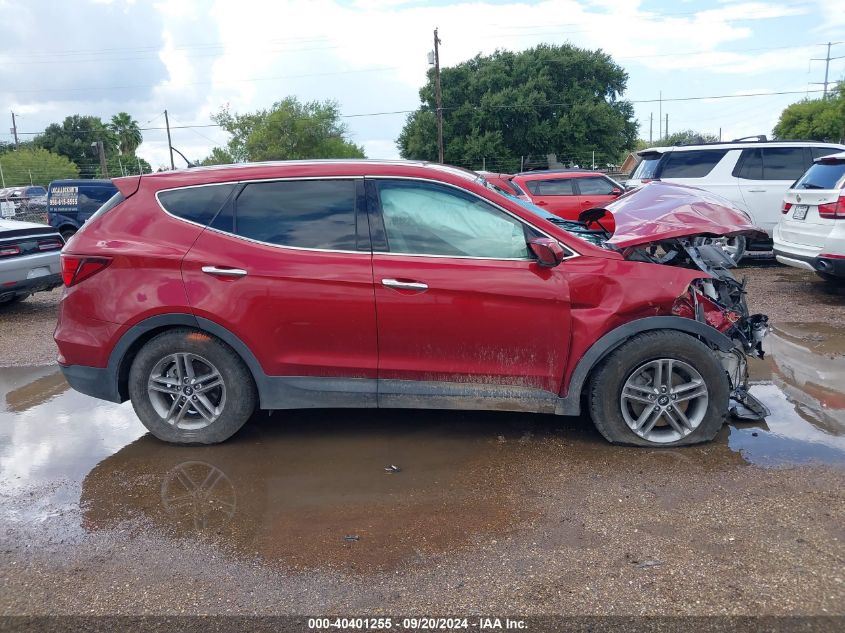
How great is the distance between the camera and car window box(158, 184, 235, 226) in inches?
163

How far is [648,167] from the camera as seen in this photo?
1180 centimetres

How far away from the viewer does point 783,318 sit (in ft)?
24.3

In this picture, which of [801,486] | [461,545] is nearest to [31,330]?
[461,545]

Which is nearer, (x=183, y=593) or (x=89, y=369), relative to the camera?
(x=183, y=593)

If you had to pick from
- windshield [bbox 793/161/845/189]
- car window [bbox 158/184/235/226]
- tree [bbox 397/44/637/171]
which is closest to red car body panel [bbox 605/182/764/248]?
car window [bbox 158/184/235/226]

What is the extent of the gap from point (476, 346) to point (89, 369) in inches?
98.5

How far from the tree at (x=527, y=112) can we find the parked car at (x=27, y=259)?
43.2 metres

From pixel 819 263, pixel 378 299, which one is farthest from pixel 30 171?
pixel 378 299

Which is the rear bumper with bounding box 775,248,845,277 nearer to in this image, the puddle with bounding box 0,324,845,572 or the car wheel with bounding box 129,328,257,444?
the puddle with bounding box 0,324,845,572

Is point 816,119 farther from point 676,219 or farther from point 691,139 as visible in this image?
point 676,219

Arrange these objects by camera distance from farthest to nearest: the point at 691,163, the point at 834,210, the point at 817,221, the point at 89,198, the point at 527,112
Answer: the point at 527,112 < the point at 89,198 < the point at 691,163 < the point at 817,221 < the point at 834,210

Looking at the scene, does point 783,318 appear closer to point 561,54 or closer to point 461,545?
point 461,545

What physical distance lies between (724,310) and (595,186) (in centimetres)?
1104

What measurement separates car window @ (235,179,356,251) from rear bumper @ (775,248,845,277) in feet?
21.1
